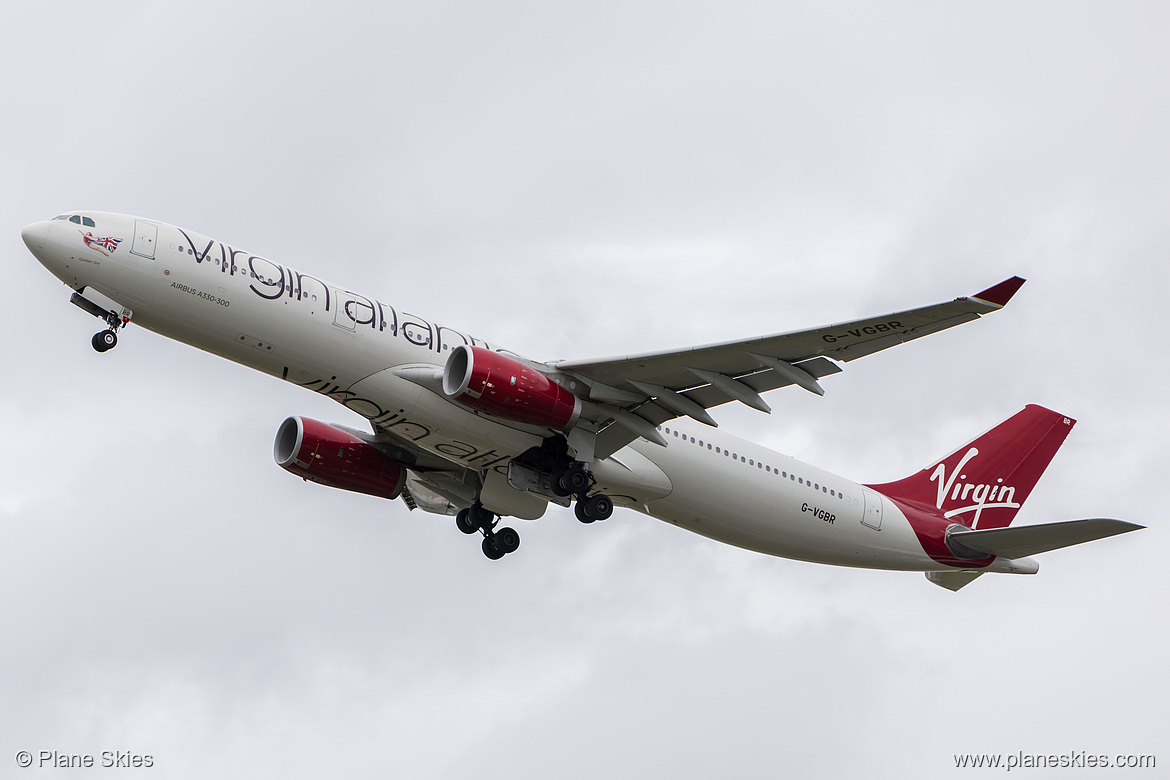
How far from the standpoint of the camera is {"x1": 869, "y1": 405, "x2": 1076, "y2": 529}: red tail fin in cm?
3388

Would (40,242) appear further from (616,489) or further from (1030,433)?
(1030,433)

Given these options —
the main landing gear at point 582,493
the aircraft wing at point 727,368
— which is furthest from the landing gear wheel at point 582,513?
the aircraft wing at point 727,368

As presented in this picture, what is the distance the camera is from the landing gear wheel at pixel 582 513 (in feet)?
→ 91.9

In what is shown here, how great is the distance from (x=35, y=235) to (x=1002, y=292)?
741 inches

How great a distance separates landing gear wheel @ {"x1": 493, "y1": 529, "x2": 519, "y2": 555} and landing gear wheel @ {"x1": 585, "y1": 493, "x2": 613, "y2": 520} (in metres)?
5.02

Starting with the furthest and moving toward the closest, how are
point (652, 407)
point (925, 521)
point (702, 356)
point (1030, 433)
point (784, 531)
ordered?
point (1030, 433), point (925, 521), point (784, 531), point (652, 407), point (702, 356)

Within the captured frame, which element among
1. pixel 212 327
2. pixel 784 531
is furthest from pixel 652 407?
pixel 212 327

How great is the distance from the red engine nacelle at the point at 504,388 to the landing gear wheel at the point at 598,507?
2444mm

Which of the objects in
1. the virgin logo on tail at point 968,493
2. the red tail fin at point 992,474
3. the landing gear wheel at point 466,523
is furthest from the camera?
the virgin logo on tail at point 968,493

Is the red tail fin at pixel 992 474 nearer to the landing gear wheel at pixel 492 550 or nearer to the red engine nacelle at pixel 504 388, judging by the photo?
the landing gear wheel at pixel 492 550

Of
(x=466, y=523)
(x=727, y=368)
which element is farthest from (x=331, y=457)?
(x=727, y=368)

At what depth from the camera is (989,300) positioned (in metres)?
21.2

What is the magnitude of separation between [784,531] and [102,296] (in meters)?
17.1

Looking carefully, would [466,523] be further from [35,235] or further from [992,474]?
[992,474]
